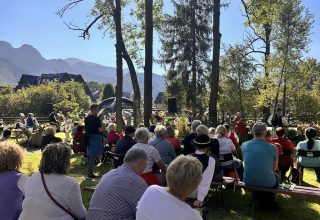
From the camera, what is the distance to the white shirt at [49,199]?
356 centimetres

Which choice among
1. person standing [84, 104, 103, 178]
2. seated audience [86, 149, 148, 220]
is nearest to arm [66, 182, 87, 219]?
seated audience [86, 149, 148, 220]

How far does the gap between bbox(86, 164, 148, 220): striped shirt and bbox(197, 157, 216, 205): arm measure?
1429mm

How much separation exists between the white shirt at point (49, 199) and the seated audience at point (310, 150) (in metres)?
5.51

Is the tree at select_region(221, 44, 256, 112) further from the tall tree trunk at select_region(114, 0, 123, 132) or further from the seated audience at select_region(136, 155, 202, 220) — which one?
the seated audience at select_region(136, 155, 202, 220)

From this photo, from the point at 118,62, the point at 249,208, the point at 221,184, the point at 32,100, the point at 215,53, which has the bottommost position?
the point at 249,208

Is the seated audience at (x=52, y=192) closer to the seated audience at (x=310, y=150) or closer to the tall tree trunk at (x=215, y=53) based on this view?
the seated audience at (x=310, y=150)

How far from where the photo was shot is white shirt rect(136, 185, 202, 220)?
2.73 metres

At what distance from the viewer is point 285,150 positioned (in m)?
8.11

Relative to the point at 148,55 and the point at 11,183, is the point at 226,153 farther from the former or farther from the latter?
the point at 148,55

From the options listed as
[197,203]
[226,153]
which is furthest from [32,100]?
[197,203]

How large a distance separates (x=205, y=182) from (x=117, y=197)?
1.80m

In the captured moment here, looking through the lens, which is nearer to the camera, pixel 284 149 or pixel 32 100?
pixel 284 149

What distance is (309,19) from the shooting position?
81.9 ft

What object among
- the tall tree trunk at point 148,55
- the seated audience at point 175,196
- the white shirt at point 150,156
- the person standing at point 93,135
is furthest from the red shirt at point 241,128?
the seated audience at point 175,196
